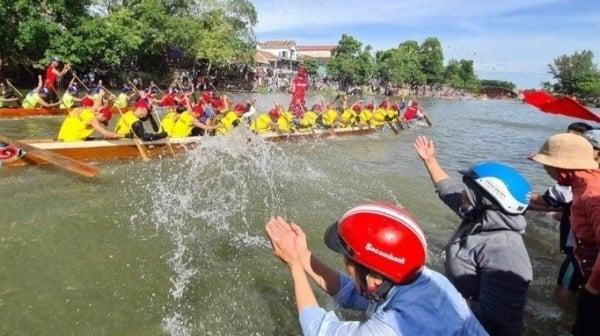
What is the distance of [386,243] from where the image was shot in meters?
1.67

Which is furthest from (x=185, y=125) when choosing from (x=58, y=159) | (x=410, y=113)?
(x=410, y=113)

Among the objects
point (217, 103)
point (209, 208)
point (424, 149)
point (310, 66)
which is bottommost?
point (310, 66)

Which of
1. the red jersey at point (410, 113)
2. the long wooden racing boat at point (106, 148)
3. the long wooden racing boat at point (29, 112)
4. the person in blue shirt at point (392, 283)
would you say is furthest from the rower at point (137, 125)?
the red jersey at point (410, 113)

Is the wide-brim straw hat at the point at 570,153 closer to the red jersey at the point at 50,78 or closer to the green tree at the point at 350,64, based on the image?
the red jersey at the point at 50,78

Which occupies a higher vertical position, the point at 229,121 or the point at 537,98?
the point at 537,98

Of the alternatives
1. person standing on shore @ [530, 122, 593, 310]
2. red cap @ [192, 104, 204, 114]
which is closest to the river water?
person standing on shore @ [530, 122, 593, 310]

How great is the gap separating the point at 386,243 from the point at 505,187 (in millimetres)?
947

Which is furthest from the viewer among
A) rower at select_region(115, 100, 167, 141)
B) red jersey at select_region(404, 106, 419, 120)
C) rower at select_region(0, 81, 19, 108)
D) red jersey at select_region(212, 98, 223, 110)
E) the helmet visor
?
red jersey at select_region(404, 106, 419, 120)

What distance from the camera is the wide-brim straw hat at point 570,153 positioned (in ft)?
9.41

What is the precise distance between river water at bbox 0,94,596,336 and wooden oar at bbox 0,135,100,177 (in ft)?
0.67

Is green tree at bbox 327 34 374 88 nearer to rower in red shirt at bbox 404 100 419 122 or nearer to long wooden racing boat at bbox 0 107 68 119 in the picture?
rower in red shirt at bbox 404 100 419 122

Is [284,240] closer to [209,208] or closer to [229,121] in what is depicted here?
[209,208]

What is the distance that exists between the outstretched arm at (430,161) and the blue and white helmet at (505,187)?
853mm

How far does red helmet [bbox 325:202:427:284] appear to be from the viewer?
5.48 feet
